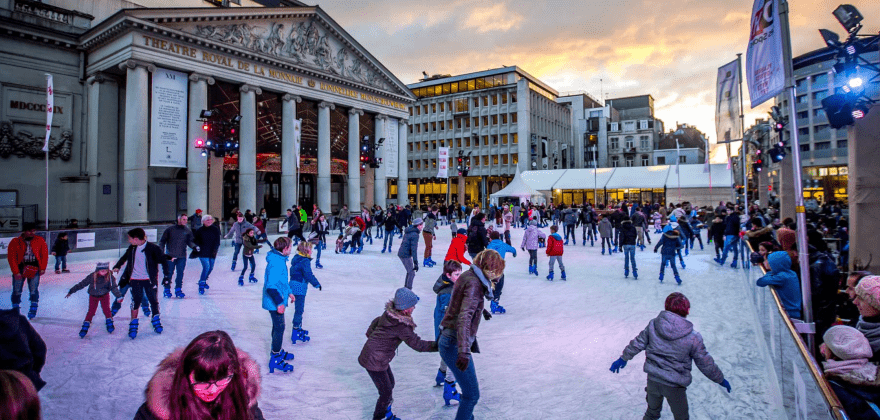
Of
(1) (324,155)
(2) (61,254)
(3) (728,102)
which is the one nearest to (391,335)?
(2) (61,254)

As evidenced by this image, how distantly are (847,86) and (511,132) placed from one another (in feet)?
165

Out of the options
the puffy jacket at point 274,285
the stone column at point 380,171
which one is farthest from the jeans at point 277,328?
the stone column at point 380,171

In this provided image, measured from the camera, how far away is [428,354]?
6730 mm

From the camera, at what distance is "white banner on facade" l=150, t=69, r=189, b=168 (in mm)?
23109

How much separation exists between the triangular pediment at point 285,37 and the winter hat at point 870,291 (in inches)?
1111

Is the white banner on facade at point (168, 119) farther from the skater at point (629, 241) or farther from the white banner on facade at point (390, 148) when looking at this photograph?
the skater at point (629, 241)

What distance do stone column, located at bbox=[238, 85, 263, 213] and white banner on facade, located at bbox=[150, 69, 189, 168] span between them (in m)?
4.01

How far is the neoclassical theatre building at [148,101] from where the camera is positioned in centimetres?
2272

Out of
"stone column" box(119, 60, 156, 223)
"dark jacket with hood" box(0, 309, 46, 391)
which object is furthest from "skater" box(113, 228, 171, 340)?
"stone column" box(119, 60, 156, 223)

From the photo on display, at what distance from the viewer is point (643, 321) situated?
26.5 feet

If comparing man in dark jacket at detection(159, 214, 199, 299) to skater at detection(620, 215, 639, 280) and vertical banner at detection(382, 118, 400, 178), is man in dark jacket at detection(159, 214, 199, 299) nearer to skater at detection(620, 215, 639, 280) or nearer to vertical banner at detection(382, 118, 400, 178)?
skater at detection(620, 215, 639, 280)

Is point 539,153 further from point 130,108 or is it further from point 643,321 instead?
point 643,321

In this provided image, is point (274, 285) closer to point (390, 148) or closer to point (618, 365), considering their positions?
point (618, 365)

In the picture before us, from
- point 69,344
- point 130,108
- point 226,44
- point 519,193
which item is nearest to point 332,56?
point 226,44
